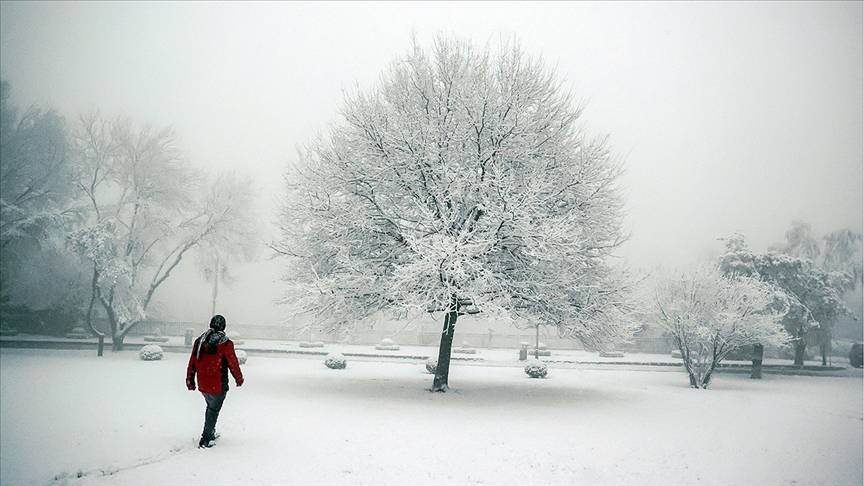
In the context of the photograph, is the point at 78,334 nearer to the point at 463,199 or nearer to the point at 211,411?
the point at 463,199

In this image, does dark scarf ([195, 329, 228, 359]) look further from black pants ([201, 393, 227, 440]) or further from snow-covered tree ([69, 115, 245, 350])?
snow-covered tree ([69, 115, 245, 350])

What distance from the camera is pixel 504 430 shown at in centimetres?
1163

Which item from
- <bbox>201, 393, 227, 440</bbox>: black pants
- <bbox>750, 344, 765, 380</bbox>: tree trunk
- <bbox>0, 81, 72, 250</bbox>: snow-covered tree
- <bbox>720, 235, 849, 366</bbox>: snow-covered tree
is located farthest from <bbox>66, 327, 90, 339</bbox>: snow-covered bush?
<bbox>720, 235, 849, 366</bbox>: snow-covered tree

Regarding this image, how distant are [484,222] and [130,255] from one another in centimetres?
2671

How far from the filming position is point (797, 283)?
3972 cm

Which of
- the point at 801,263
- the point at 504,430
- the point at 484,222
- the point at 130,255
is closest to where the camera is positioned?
the point at 504,430

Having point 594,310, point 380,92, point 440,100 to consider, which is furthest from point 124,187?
point 594,310

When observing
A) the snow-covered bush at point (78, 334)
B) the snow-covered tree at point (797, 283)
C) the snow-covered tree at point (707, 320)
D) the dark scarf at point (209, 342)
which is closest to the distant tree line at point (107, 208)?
the snow-covered bush at point (78, 334)

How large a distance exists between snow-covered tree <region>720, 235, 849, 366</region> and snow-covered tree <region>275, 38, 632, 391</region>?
27696mm

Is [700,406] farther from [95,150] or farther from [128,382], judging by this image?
[95,150]

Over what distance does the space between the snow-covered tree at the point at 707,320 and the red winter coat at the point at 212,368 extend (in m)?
22.0

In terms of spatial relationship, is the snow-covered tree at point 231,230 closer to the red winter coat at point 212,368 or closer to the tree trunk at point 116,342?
the tree trunk at point 116,342

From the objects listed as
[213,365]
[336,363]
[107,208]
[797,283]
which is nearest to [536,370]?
[336,363]

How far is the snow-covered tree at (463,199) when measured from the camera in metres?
15.2
